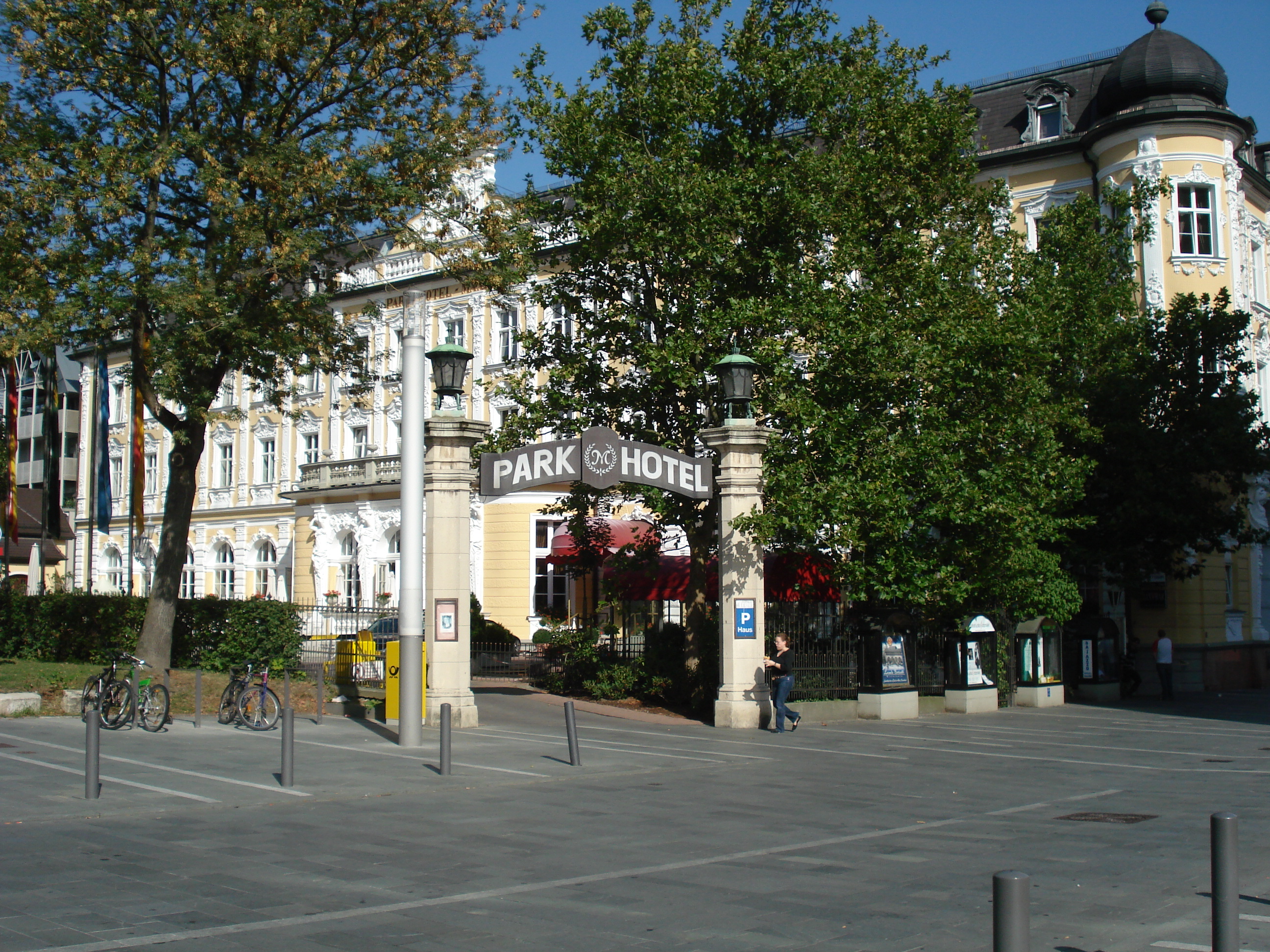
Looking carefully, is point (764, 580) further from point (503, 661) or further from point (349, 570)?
point (349, 570)

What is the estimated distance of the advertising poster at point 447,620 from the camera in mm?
18562

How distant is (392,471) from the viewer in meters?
43.6

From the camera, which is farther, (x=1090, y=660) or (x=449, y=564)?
(x=1090, y=660)

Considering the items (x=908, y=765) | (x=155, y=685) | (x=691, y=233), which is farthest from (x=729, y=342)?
(x=155, y=685)

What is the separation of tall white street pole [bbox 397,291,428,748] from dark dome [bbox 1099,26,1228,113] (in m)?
27.3

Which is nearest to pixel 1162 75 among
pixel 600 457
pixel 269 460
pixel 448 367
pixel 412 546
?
pixel 600 457

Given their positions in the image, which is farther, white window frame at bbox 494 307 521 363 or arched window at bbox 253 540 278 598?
arched window at bbox 253 540 278 598

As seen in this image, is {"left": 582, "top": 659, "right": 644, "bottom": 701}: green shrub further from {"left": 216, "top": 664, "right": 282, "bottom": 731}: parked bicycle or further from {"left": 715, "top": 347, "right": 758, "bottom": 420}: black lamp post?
{"left": 216, "top": 664, "right": 282, "bottom": 731}: parked bicycle

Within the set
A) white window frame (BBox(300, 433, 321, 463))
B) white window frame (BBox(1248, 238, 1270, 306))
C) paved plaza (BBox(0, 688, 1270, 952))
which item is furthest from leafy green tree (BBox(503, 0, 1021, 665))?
white window frame (BBox(300, 433, 321, 463))

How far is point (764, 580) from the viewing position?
924 inches

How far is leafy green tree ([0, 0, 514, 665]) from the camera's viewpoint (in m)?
19.4

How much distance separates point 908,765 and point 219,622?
49.2ft

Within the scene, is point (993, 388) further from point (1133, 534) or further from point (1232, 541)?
point (1232, 541)

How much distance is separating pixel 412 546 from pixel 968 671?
12.6 meters
